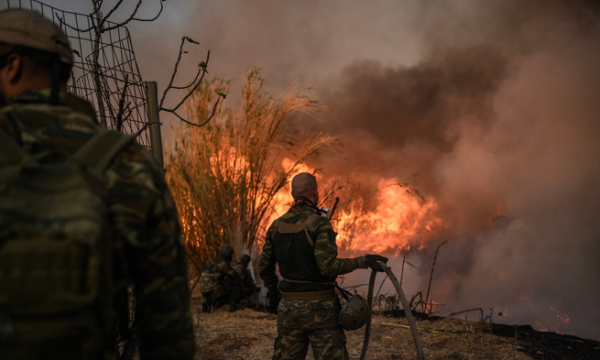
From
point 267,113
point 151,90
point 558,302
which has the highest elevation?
point 267,113

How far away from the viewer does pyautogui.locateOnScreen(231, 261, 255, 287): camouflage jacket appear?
28.8ft

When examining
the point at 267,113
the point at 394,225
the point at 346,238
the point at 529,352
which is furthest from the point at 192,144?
the point at 394,225

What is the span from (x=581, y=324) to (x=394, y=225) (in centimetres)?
692

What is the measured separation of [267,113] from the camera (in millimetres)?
9266

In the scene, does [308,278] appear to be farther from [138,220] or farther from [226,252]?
[226,252]

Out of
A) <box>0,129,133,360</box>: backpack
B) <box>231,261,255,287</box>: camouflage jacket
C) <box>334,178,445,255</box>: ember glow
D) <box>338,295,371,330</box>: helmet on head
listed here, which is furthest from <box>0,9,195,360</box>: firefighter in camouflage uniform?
<box>334,178,445,255</box>: ember glow

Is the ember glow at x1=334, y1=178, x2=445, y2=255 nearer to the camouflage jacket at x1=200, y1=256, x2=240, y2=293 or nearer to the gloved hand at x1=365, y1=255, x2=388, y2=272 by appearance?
the camouflage jacket at x1=200, y1=256, x2=240, y2=293

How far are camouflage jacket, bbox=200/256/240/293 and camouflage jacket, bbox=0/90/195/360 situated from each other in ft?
24.3

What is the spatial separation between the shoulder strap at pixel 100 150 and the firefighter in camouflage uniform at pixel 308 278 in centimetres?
225

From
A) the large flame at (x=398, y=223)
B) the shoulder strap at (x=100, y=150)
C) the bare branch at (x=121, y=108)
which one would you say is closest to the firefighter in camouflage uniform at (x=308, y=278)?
the bare branch at (x=121, y=108)

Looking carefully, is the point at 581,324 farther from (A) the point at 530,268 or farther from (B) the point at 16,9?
(B) the point at 16,9

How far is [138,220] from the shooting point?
4.02 ft

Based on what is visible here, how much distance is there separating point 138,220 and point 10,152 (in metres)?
0.30

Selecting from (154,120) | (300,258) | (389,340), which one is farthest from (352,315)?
(389,340)
